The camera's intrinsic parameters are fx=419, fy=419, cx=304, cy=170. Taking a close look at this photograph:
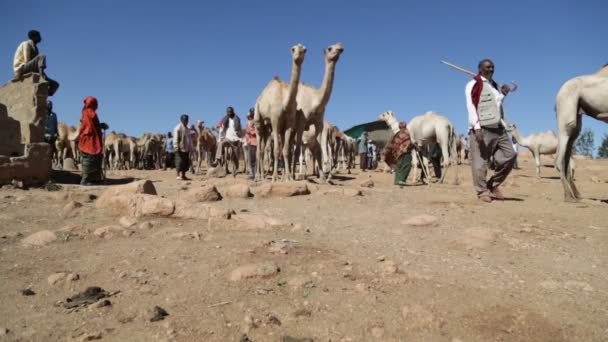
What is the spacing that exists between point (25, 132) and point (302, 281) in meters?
8.46

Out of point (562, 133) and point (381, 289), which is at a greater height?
point (562, 133)

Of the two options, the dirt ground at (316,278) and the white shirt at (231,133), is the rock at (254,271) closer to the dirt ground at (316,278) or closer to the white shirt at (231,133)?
the dirt ground at (316,278)

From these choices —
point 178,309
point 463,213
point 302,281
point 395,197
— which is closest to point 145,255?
point 178,309

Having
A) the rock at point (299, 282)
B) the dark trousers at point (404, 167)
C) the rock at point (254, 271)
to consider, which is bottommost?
the rock at point (299, 282)

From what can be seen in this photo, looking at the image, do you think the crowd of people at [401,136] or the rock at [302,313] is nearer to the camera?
the rock at [302,313]

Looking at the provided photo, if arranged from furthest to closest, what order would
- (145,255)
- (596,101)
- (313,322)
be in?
1. (596,101)
2. (145,255)
3. (313,322)

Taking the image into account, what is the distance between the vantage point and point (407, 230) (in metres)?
4.60

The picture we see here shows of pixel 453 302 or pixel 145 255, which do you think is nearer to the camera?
pixel 453 302

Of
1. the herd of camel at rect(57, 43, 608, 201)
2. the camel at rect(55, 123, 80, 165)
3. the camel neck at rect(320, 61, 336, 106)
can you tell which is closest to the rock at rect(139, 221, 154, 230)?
the herd of camel at rect(57, 43, 608, 201)

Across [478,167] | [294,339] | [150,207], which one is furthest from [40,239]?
[478,167]

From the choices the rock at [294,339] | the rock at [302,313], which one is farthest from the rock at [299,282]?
the rock at [294,339]

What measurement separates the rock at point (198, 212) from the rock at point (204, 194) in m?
1.12

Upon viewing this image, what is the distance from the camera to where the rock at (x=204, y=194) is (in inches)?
245

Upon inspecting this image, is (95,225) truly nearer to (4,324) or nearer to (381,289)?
(4,324)
